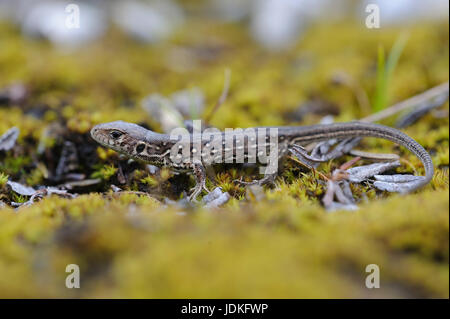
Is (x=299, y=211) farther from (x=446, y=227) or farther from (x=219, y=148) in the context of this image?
(x=219, y=148)

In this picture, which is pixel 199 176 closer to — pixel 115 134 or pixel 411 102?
pixel 115 134

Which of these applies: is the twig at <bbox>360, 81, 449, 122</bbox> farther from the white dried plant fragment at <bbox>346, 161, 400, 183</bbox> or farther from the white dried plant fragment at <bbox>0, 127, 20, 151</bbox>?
the white dried plant fragment at <bbox>0, 127, 20, 151</bbox>

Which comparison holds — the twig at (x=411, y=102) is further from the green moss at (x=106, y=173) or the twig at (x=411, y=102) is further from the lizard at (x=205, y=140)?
the green moss at (x=106, y=173)

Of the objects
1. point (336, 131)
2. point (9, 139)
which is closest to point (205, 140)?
point (336, 131)

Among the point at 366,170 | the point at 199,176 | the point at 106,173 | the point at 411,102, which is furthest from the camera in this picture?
the point at 411,102
